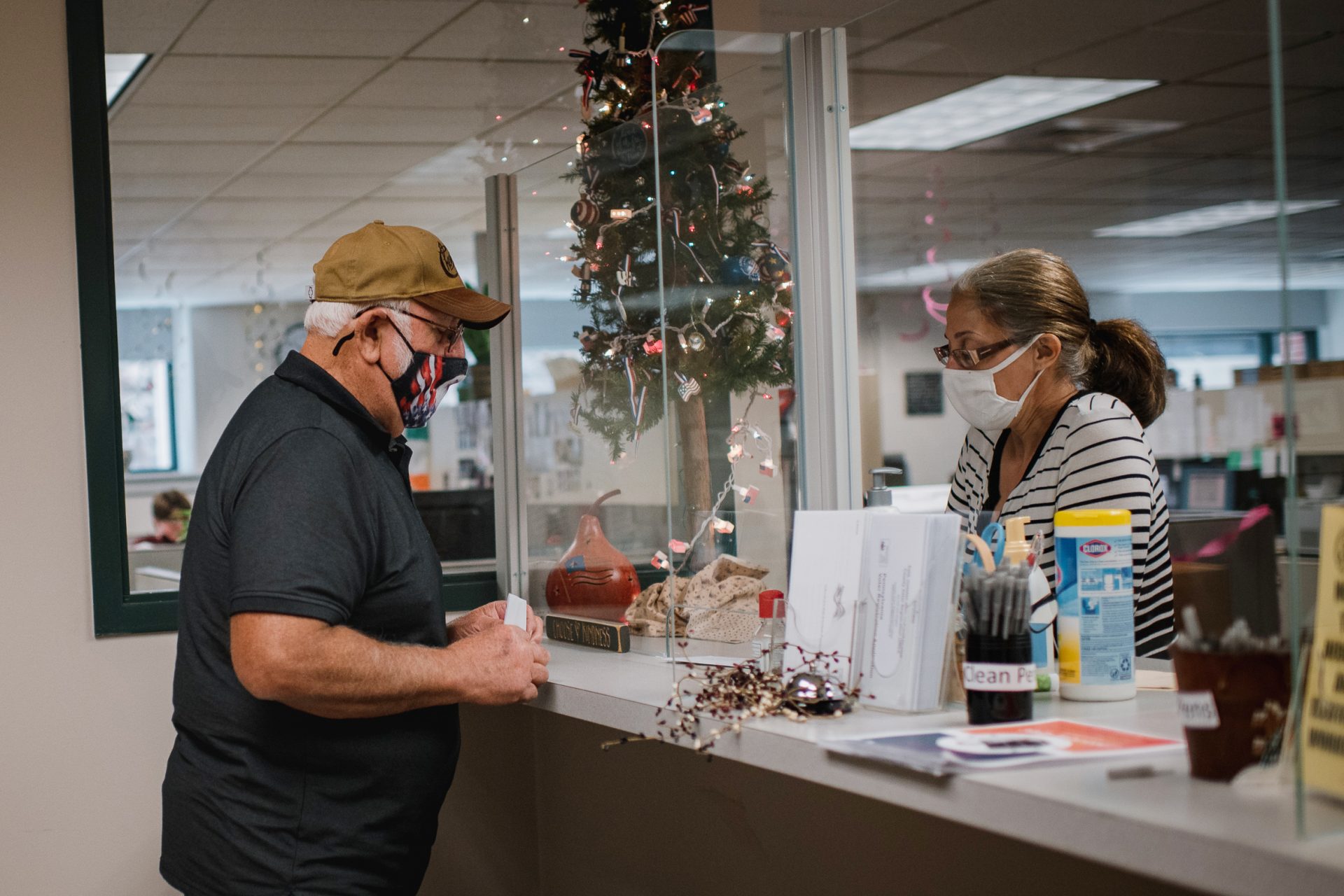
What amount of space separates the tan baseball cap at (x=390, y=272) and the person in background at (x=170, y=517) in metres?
2.87

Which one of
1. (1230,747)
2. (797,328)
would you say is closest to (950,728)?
(1230,747)

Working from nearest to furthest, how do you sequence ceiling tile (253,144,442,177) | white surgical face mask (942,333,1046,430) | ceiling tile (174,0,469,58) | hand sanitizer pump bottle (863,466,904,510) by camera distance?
hand sanitizer pump bottle (863,466,904,510) < white surgical face mask (942,333,1046,430) < ceiling tile (174,0,469,58) < ceiling tile (253,144,442,177)

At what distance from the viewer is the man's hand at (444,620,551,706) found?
162 centimetres

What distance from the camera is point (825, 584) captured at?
1446 millimetres

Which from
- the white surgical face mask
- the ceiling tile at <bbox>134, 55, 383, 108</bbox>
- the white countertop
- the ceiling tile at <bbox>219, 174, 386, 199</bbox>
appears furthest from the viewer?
the ceiling tile at <bbox>219, 174, 386, 199</bbox>

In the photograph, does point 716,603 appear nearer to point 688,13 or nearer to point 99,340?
point 99,340

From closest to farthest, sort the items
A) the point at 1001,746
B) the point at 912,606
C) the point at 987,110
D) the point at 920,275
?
the point at 1001,746, the point at 912,606, the point at 987,110, the point at 920,275

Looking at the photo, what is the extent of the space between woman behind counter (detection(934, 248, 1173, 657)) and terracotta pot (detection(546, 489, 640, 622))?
2.18 feet

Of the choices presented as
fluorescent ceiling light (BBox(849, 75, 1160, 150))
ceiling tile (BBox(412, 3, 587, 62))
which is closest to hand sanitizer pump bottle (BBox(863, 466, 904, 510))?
ceiling tile (BBox(412, 3, 587, 62))

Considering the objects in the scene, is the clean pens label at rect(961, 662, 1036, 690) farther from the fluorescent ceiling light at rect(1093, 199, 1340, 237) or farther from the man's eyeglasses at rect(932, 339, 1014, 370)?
the fluorescent ceiling light at rect(1093, 199, 1340, 237)

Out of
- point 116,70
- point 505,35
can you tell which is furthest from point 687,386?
point 505,35

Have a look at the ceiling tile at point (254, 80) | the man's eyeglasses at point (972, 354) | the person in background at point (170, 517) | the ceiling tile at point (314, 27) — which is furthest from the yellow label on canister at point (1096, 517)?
the person in background at point (170, 517)

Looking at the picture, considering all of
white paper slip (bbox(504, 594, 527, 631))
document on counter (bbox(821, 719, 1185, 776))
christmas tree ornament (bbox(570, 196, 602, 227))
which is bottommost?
document on counter (bbox(821, 719, 1185, 776))

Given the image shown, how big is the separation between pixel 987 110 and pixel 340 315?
5.07m
